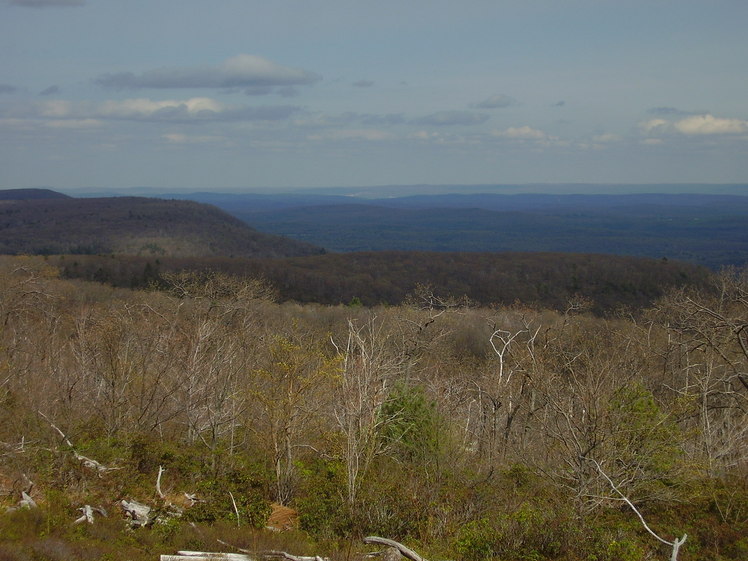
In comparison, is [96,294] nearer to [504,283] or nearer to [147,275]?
[147,275]

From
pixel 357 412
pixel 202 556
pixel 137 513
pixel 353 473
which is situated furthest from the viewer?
pixel 353 473

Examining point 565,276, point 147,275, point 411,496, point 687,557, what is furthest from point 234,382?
point 565,276

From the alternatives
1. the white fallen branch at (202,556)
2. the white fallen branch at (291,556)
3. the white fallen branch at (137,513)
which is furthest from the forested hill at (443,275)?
the white fallen branch at (202,556)

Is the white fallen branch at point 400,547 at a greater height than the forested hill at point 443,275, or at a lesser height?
greater

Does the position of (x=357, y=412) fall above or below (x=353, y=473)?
above

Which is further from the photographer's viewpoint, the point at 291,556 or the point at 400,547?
the point at 400,547

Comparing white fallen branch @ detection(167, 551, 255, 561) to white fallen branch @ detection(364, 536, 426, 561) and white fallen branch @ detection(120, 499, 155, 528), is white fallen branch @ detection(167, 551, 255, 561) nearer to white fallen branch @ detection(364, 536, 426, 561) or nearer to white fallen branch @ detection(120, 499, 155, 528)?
white fallen branch @ detection(120, 499, 155, 528)

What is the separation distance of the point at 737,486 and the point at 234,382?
15500mm

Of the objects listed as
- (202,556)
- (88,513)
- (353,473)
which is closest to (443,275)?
(353,473)

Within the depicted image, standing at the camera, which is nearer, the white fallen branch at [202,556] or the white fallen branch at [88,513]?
the white fallen branch at [202,556]

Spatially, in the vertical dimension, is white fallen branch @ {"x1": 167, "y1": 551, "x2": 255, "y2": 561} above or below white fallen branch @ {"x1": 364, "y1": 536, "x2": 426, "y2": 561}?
above

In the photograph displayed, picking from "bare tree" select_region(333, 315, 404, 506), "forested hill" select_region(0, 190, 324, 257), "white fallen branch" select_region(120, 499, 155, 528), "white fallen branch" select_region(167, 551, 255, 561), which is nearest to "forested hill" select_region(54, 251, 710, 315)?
"forested hill" select_region(0, 190, 324, 257)

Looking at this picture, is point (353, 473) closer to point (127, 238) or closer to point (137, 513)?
point (137, 513)

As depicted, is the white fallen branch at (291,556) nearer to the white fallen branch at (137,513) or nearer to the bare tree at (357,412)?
the bare tree at (357,412)
